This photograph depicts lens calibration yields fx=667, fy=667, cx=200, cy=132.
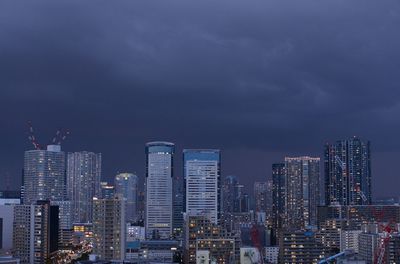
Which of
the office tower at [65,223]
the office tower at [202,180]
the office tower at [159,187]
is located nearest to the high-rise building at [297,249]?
the office tower at [65,223]

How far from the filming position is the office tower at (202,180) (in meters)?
51.9

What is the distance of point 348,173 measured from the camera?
53.9 m

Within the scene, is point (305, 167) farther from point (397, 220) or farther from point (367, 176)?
point (397, 220)

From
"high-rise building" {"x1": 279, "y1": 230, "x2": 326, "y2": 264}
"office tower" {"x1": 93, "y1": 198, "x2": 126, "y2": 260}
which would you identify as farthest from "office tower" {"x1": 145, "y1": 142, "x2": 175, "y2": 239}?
"office tower" {"x1": 93, "y1": 198, "x2": 126, "y2": 260}

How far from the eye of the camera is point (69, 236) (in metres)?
42.3

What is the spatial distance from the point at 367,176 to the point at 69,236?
82.3 ft

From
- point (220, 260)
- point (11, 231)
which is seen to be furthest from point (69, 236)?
point (220, 260)

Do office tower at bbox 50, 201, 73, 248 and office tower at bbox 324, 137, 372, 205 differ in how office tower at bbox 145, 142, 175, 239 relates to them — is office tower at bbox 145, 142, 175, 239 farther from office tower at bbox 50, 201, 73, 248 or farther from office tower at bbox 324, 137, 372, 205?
office tower at bbox 324, 137, 372, 205

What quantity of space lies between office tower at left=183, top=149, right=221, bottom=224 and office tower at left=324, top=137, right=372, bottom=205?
900cm

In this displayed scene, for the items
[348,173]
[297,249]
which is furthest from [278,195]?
[297,249]

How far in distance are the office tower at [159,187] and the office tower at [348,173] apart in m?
12.9

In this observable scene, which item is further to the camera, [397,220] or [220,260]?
[397,220]

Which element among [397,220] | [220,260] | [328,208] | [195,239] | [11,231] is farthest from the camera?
[328,208]

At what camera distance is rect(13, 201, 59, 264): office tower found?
3186cm
